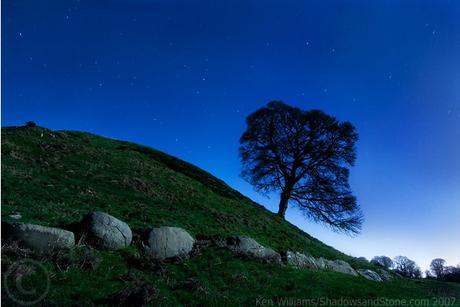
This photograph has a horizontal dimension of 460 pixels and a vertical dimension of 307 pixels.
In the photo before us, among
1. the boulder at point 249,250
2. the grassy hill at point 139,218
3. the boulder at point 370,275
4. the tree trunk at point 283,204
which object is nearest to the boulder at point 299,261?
the boulder at point 249,250

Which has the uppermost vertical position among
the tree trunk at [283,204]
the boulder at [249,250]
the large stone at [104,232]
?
the tree trunk at [283,204]

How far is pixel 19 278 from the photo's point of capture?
32.7 ft

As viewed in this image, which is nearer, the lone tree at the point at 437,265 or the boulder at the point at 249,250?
the boulder at the point at 249,250

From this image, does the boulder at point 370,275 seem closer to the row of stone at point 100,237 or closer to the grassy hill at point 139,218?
the grassy hill at point 139,218

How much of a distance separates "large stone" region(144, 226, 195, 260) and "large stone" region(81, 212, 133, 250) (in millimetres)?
1058

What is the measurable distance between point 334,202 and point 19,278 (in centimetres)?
3600

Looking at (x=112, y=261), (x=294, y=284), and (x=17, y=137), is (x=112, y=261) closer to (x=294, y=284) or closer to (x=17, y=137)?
(x=294, y=284)

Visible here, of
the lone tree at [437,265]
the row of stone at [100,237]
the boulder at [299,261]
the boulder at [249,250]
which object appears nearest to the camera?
the row of stone at [100,237]

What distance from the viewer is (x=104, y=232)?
1434 centimetres

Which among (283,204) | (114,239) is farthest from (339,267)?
(283,204)

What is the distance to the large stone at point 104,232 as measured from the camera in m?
14.0

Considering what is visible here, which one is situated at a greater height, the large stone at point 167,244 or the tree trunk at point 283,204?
the tree trunk at point 283,204

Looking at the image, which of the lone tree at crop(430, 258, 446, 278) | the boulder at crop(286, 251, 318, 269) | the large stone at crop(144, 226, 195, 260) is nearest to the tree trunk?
the boulder at crop(286, 251, 318, 269)

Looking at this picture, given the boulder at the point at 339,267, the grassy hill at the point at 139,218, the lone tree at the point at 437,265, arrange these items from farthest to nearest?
1. the lone tree at the point at 437,265
2. the boulder at the point at 339,267
3. the grassy hill at the point at 139,218
